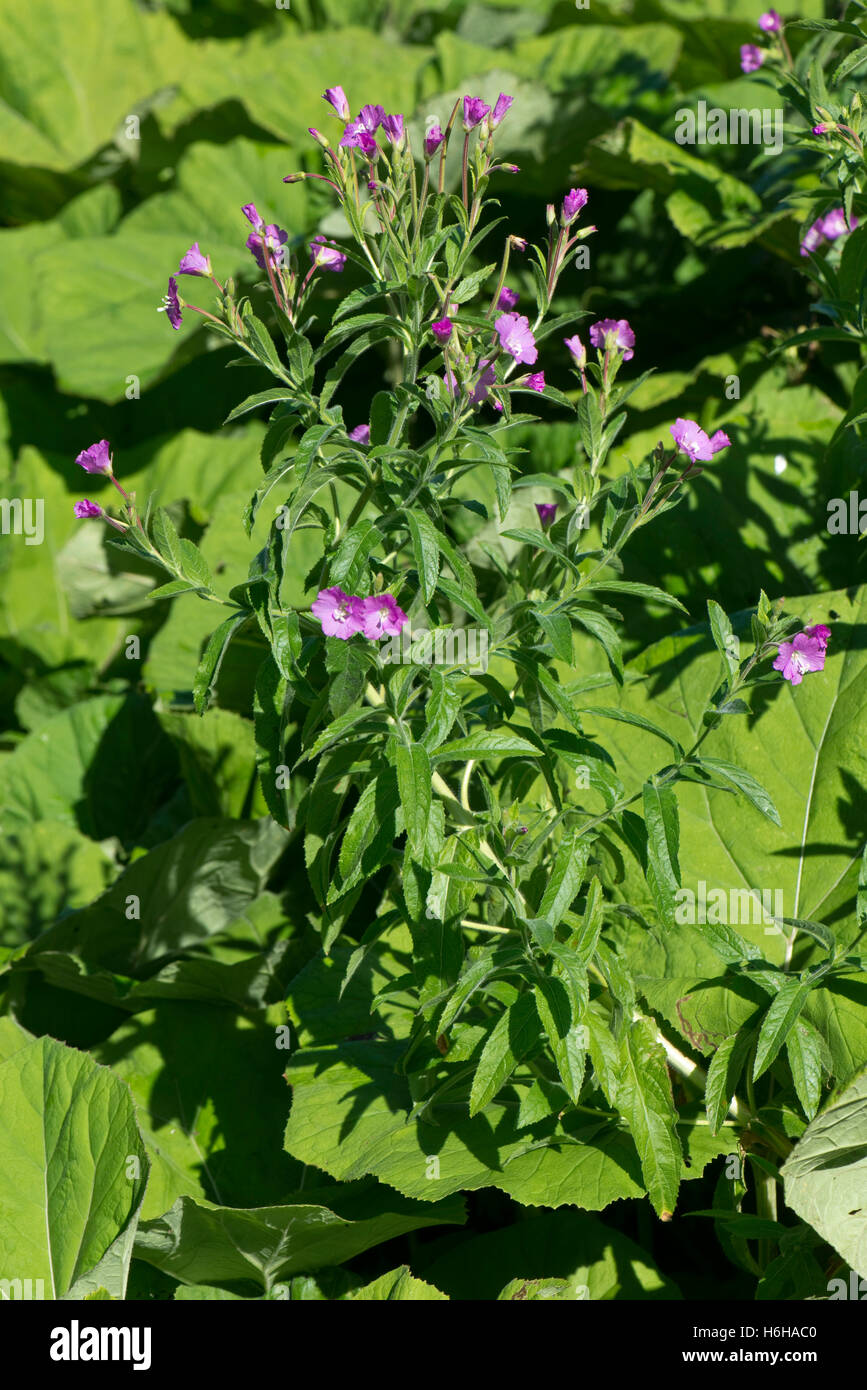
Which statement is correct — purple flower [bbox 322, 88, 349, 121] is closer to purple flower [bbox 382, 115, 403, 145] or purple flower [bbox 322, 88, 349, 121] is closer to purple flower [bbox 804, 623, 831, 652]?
purple flower [bbox 382, 115, 403, 145]

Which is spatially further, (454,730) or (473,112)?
(454,730)

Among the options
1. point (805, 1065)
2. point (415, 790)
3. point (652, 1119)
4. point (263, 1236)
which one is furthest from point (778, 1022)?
point (263, 1236)

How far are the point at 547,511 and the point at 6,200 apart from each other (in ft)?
12.3

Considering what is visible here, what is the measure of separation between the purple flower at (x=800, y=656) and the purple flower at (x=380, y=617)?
472mm

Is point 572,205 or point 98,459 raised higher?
point 572,205

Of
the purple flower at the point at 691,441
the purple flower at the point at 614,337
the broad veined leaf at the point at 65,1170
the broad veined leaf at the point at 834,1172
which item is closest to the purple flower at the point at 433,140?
the purple flower at the point at 614,337

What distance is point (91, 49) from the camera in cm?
489

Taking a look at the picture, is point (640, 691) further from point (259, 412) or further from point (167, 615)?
point (259, 412)

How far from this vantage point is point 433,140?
1.50 metres

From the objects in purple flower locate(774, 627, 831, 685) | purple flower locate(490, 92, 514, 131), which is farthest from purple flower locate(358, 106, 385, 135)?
A: purple flower locate(774, 627, 831, 685)

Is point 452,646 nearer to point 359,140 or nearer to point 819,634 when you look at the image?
point 819,634

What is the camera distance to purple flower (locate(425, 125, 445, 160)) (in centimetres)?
149

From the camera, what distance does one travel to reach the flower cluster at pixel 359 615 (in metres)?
1.32

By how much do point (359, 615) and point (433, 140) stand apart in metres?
0.61
